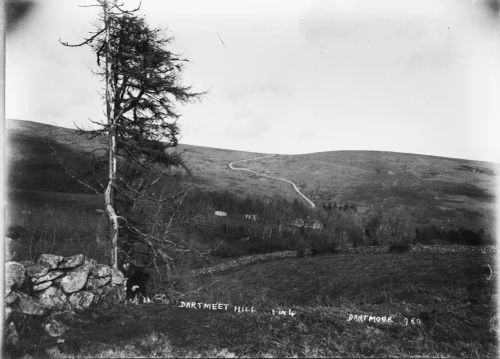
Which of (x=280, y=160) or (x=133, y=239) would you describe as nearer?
(x=133, y=239)

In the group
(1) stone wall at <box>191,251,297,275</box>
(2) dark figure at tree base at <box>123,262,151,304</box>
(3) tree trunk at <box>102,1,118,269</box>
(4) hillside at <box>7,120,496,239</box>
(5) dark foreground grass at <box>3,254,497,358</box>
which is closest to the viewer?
(5) dark foreground grass at <box>3,254,497,358</box>

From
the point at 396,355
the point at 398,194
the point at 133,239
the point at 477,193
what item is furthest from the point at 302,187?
the point at 396,355

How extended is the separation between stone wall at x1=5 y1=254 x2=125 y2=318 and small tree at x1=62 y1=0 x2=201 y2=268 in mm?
1435

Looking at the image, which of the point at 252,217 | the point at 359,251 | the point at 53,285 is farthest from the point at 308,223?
the point at 53,285

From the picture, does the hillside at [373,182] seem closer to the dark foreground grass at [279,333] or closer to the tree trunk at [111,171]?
the tree trunk at [111,171]

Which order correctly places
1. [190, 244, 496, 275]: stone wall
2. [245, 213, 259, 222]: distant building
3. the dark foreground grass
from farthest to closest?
[245, 213, 259, 222]: distant building, [190, 244, 496, 275]: stone wall, the dark foreground grass

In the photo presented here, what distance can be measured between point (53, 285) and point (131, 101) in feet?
18.4

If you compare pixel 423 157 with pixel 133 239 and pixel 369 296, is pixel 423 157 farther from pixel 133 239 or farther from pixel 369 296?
pixel 133 239

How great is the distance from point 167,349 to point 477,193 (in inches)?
2155

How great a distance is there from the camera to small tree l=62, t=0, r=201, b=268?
1044cm

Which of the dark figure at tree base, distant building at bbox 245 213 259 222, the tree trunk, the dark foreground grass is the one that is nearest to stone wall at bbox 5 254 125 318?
the dark foreground grass

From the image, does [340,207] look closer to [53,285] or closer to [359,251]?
[359,251]

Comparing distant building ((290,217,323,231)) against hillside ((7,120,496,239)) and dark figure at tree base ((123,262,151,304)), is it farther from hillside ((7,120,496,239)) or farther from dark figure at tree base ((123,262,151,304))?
dark figure at tree base ((123,262,151,304))

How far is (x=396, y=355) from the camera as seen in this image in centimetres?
688
